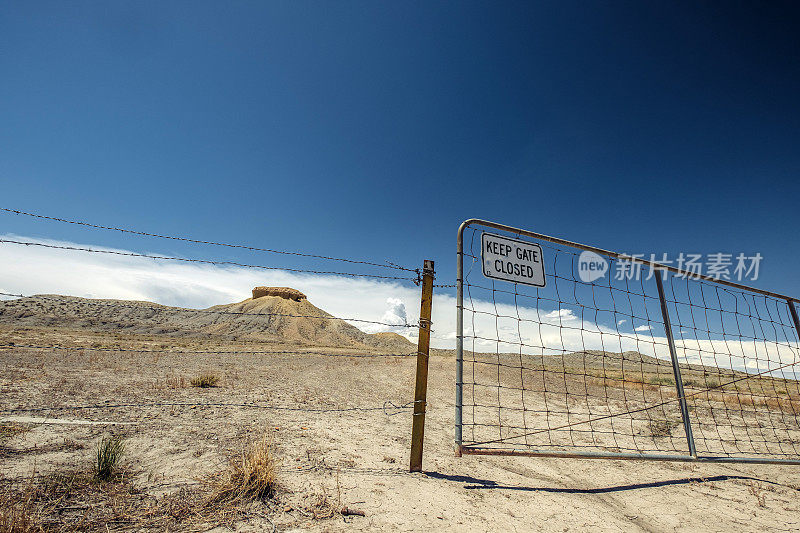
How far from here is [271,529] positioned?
2.38m

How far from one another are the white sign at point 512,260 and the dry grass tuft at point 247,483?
9.48 ft

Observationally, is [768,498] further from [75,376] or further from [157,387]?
[75,376]

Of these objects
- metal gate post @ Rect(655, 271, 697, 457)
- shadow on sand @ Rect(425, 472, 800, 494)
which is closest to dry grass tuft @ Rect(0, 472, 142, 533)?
shadow on sand @ Rect(425, 472, 800, 494)

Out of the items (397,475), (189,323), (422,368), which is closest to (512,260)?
(422,368)

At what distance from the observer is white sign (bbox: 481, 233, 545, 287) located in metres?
4.02

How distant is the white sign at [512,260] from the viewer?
4023 mm

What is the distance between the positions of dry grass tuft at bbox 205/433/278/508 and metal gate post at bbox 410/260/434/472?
1.45 metres

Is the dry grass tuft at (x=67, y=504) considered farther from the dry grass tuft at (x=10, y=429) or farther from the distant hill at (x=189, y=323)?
the distant hill at (x=189, y=323)

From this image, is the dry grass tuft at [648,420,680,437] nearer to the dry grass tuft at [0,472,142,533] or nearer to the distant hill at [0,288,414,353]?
the dry grass tuft at [0,472,142,533]

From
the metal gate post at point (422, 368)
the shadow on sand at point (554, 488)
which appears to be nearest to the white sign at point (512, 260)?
the metal gate post at point (422, 368)

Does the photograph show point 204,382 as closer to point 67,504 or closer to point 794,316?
point 67,504

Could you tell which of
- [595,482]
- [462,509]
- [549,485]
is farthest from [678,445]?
[462,509]

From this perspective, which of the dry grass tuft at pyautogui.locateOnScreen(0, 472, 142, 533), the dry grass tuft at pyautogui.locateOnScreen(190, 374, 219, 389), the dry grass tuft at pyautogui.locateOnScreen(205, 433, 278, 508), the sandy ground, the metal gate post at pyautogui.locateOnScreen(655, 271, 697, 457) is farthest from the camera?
the dry grass tuft at pyautogui.locateOnScreen(190, 374, 219, 389)

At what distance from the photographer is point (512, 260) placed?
4172 millimetres
